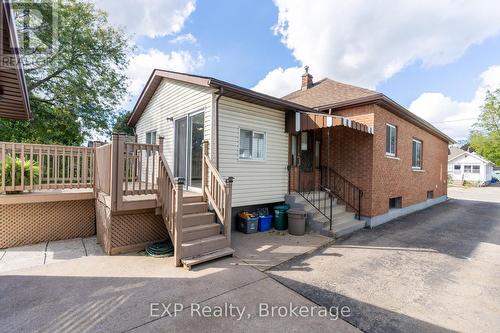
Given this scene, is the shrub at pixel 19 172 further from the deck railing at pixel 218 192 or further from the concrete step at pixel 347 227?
the concrete step at pixel 347 227

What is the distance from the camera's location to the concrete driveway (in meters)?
2.91

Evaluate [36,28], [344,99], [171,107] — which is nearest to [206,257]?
[171,107]

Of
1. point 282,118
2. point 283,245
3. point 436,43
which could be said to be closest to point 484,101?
point 436,43

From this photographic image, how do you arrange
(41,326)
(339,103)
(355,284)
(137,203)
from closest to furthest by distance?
(41,326) → (355,284) → (137,203) → (339,103)

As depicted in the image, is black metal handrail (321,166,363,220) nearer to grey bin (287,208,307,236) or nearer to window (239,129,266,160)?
grey bin (287,208,307,236)

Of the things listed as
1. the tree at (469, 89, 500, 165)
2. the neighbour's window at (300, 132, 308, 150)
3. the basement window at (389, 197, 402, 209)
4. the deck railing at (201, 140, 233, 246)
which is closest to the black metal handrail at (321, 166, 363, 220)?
the neighbour's window at (300, 132, 308, 150)

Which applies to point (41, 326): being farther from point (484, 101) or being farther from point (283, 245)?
point (484, 101)

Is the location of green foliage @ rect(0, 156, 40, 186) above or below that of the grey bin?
above

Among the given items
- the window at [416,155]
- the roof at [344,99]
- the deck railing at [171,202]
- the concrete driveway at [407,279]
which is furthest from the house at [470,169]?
the deck railing at [171,202]

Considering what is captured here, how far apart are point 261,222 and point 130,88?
49.9 ft

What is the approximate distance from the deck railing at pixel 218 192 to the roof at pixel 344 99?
17.7 feet

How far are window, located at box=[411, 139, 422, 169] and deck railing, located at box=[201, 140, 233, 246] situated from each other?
1030 centimetres

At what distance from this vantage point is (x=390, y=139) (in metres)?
8.88

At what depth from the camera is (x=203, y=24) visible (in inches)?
387
